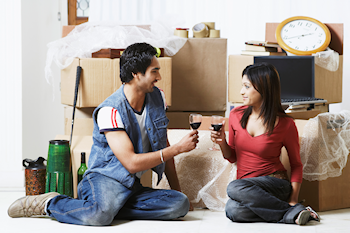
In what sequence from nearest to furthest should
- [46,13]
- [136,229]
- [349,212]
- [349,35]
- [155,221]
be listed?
[136,229] < [155,221] < [349,212] < [46,13] < [349,35]

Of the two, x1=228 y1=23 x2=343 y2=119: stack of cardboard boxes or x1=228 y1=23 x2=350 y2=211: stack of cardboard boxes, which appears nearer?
x1=228 y1=23 x2=350 y2=211: stack of cardboard boxes

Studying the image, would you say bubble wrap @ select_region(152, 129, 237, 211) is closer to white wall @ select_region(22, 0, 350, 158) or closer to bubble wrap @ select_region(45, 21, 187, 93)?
bubble wrap @ select_region(45, 21, 187, 93)

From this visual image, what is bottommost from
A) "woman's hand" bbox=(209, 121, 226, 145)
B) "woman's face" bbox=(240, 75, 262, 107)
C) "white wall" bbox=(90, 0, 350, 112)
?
"woman's hand" bbox=(209, 121, 226, 145)

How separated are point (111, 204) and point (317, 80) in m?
1.68

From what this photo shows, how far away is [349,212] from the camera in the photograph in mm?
2070

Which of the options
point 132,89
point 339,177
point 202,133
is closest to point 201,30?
point 202,133

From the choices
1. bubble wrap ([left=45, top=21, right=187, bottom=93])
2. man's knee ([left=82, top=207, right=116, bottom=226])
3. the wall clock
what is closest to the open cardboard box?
the wall clock

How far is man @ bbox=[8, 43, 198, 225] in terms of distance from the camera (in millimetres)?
1770

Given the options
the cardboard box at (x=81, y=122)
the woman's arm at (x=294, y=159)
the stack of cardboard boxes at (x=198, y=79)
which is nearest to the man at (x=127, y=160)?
the woman's arm at (x=294, y=159)

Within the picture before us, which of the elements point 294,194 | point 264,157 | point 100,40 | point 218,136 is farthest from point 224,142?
point 100,40

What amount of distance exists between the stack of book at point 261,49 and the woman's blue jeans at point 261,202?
1171 mm

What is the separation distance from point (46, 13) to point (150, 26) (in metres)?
1.07

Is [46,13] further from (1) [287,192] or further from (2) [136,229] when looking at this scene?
(1) [287,192]

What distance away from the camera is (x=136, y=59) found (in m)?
1.85
